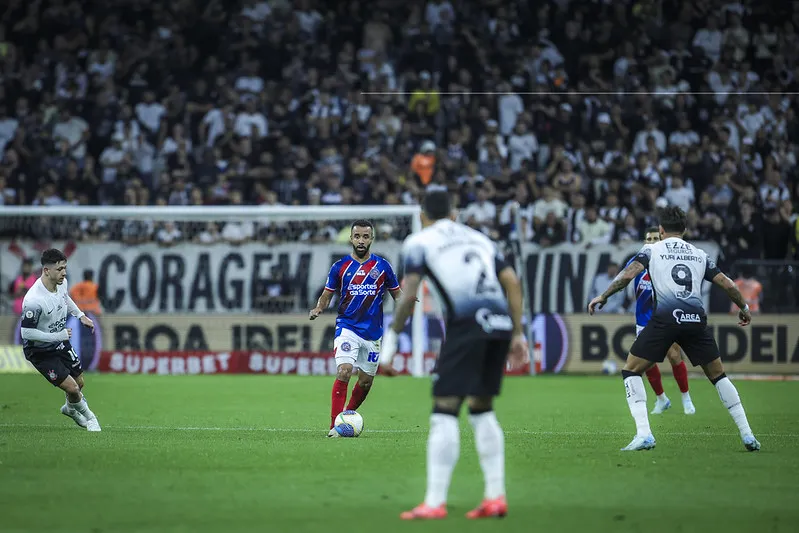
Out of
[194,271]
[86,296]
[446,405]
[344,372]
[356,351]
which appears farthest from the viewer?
[194,271]

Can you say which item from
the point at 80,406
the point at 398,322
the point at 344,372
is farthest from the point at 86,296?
the point at 398,322

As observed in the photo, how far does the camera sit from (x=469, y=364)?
7938 mm

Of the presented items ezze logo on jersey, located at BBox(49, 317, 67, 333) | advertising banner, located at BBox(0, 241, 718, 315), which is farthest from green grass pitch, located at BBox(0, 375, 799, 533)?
advertising banner, located at BBox(0, 241, 718, 315)

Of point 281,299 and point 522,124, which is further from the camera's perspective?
point 522,124

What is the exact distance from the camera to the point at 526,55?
31.5 metres

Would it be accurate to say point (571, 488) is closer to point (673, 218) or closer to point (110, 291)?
point (673, 218)

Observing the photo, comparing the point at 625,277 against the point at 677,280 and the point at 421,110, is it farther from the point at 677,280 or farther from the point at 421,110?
the point at 421,110

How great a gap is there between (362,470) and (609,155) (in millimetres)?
20042

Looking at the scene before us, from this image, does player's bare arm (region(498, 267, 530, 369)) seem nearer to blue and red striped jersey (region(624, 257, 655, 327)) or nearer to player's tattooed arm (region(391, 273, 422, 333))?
player's tattooed arm (region(391, 273, 422, 333))

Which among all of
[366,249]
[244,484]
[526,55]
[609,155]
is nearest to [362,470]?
[244,484]

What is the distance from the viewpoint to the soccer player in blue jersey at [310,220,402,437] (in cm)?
1343

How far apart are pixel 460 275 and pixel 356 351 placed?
18.1 feet

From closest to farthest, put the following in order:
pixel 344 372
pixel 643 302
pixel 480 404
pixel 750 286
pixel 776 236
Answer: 1. pixel 480 404
2. pixel 344 372
3. pixel 643 302
4. pixel 750 286
5. pixel 776 236

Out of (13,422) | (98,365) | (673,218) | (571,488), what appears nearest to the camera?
(571,488)
